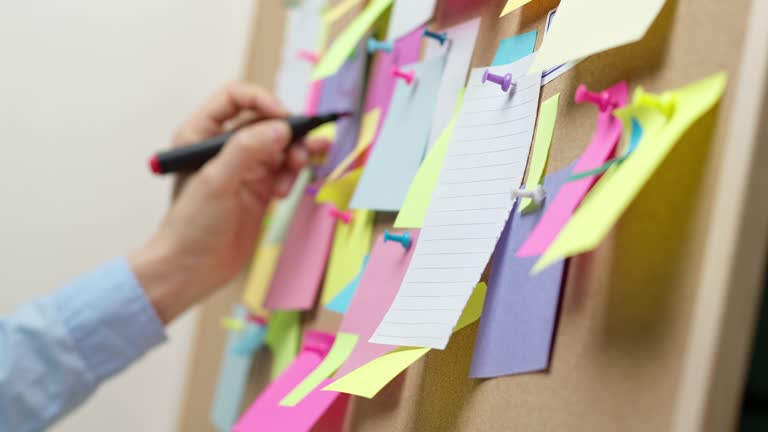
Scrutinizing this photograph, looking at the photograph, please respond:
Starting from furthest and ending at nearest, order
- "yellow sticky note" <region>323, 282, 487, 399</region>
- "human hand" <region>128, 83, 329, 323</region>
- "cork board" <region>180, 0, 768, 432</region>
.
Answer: "human hand" <region>128, 83, 329, 323</region> < "yellow sticky note" <region>323, 282, 487, 399</region> < "cork board" <region>180, 0, 768, 432</region>

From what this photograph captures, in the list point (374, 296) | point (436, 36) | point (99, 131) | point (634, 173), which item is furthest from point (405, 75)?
point (99, 131)

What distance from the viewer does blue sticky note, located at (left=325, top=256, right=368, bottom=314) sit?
470 millimetres

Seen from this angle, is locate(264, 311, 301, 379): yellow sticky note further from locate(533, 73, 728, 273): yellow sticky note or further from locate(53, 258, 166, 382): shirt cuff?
locate(533, 73, 728, 273): yellow sticky note

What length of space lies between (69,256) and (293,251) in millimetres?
392

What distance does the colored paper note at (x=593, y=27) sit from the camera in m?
0.28

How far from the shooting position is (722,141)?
0.25 m

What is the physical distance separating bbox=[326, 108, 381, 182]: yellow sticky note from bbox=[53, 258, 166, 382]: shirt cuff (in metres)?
0.20

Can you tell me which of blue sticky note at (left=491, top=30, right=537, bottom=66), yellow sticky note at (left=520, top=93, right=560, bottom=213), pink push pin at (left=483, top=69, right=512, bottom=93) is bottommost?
yellow sticky note at (left=520, top=93, right=560, bottom=213)

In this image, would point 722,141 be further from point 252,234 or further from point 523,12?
point 252,234

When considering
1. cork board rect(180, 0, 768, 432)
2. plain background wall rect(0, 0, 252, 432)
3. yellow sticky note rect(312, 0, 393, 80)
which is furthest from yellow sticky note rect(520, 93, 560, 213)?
plain background wall rect(0, 0, 252, 432)

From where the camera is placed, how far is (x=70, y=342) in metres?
0.64

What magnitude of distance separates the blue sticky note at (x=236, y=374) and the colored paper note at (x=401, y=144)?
0.24 m

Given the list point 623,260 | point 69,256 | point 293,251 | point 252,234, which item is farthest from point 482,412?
point 69,256

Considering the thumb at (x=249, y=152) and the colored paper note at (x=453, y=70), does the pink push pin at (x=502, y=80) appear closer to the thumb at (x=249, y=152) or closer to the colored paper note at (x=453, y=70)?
the colored paper note at (x=453, y=70)
